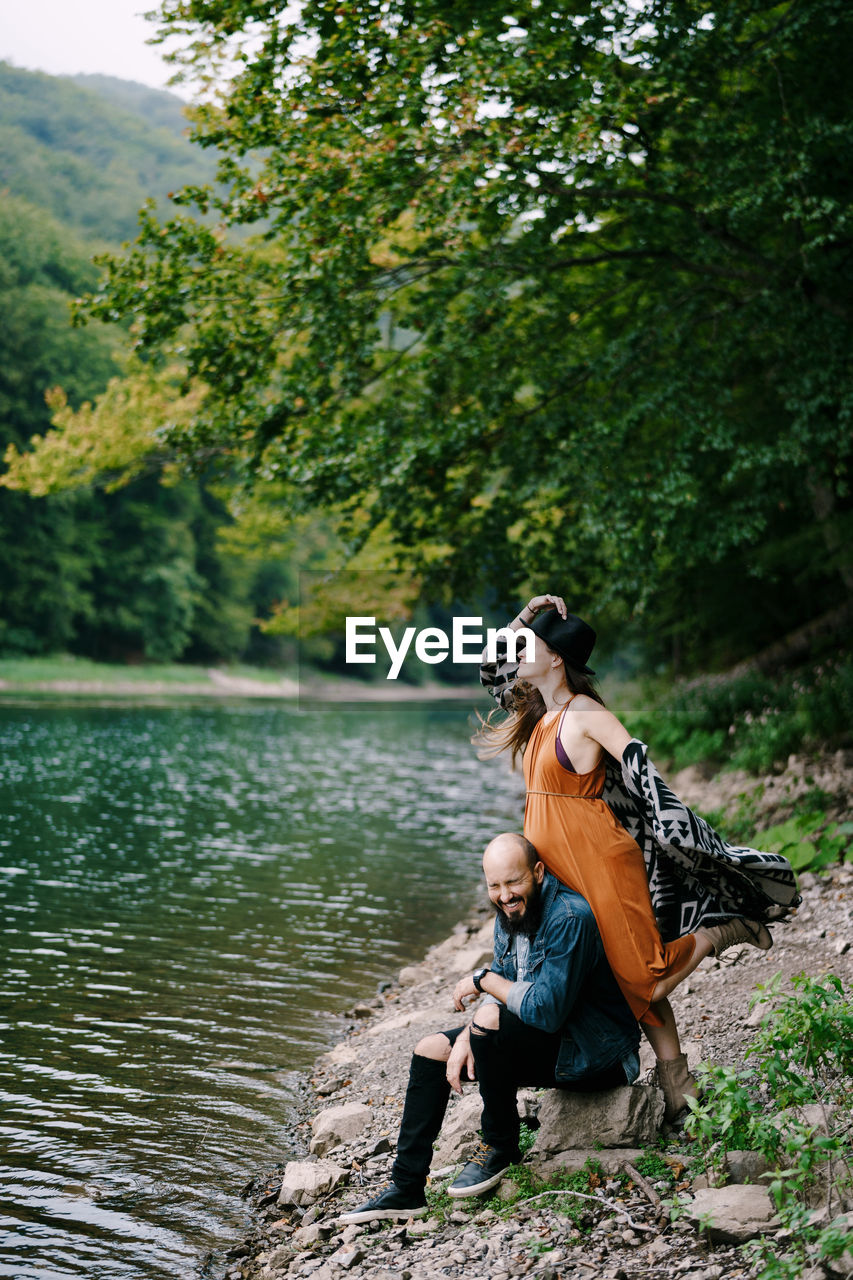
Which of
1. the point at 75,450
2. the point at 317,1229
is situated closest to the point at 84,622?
the point at 75,450

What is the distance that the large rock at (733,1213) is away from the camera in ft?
11.5

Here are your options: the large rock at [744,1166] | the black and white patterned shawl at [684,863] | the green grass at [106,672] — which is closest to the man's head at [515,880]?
the black and white patterned shawl at [684,863]

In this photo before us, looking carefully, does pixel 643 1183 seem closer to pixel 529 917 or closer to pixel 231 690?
pixel 529 917

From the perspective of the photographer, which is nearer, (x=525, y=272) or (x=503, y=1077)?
(x=503, y=1077)

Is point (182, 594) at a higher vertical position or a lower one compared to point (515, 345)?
lower

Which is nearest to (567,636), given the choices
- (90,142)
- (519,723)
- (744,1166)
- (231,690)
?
(519,723)

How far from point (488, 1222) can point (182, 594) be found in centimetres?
6681

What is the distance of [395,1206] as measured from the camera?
4.22 metres

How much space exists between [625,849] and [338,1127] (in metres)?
2.50

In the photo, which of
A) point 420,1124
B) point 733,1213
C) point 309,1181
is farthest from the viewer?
point 309,1181

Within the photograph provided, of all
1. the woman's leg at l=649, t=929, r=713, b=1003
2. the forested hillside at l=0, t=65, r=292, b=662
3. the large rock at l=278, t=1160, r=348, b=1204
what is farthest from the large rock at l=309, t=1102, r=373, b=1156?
the forested hillside at l=0, t=65, r=292, b=662

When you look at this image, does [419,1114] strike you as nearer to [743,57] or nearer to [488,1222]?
[488,1222]

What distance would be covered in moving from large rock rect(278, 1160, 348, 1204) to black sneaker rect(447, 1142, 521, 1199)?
89 cm

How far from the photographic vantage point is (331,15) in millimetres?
9148
